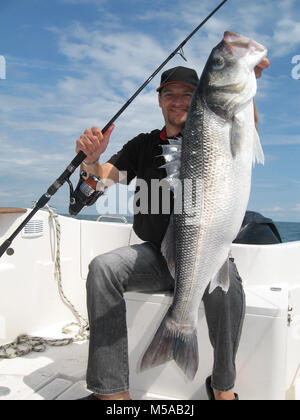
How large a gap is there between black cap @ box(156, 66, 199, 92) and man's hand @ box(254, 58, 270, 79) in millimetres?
733

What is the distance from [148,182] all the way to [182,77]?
36.4 inches

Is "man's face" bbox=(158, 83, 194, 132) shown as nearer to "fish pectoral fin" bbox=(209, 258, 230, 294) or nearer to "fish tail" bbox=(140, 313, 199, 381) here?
"fish pectoral fin" bbox=(209, 258, 230, 294)

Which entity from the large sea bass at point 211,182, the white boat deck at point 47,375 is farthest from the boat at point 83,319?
the large sea bass at point 211,182

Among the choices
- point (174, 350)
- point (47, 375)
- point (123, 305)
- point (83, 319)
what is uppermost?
point (123, 305)

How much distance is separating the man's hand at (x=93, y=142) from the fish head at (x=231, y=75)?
31.4 inches

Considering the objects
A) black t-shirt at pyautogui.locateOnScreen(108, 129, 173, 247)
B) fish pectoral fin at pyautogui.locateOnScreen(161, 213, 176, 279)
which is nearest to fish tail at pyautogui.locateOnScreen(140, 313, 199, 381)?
fish pectoral fin at pyautogui.locateOnScreen(161, 213, 176, 279)

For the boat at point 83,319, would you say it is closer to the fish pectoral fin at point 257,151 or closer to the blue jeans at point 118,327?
the blue jeans at point 118,327

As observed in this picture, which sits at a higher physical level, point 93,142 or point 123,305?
point 93,142

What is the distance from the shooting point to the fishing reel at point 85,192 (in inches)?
116

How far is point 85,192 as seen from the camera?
2.97 m

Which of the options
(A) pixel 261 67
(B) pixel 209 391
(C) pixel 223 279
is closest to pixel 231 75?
(A) pixel 261 67

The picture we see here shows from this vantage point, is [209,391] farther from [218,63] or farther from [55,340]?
[218,63]

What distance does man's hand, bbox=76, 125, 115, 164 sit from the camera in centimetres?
260
